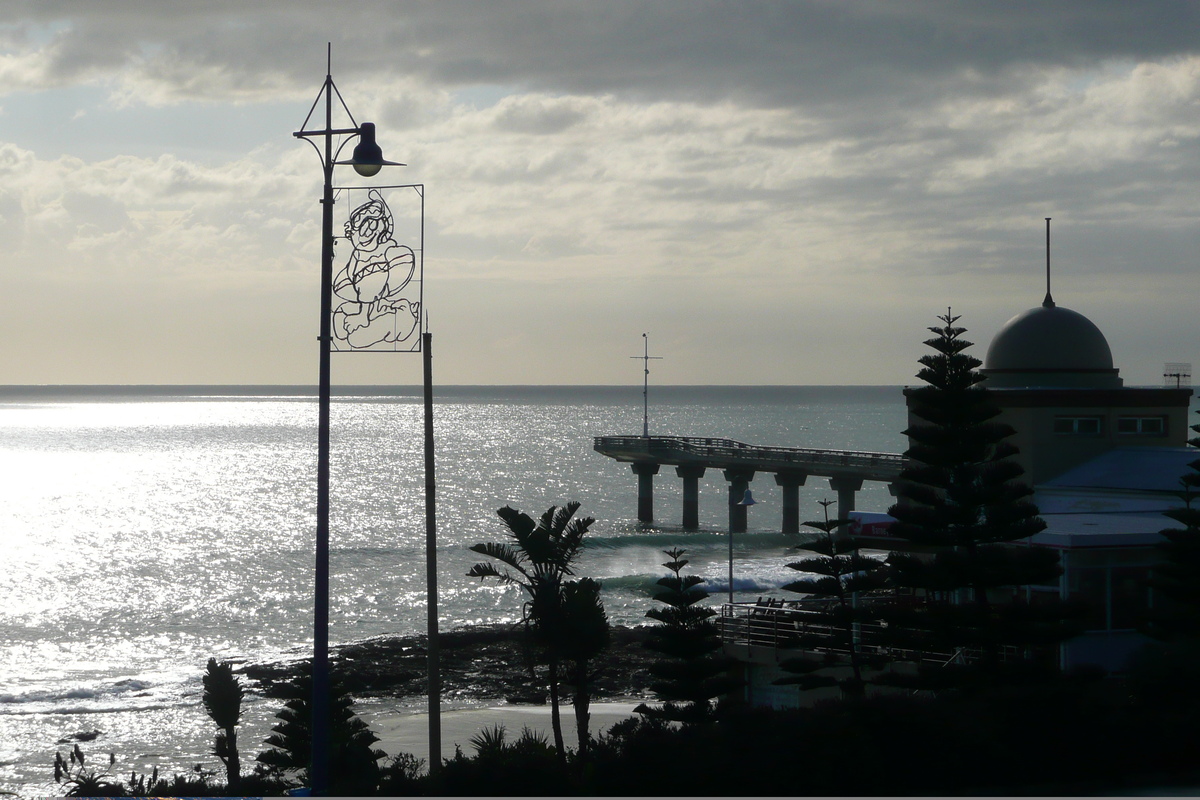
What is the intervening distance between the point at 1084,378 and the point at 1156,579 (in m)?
10.2

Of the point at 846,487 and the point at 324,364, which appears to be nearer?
the point at 324,364

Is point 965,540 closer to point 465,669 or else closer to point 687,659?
point 687,659

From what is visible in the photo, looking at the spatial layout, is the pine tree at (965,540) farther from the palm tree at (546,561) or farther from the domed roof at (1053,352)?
the domed roof at (1053,352)

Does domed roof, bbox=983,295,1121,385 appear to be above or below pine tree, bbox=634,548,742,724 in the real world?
above

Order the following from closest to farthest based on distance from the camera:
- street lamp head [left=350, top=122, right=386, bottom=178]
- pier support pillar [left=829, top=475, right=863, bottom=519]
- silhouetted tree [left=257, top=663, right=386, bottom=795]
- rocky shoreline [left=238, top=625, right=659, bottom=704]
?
street lamp head [left=350, top=122, right=386, bottom=178], silhouetted tree [left=257, top=663, right=386, bottom=795], rocky shoreline [left=238, top=625, right=659, bottom=704], pier support pillar [left=829, top=475, right=863, bottom=519]

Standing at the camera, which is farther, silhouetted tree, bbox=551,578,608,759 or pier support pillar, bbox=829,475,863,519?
pier support pillar, bbox=829,475,863,519

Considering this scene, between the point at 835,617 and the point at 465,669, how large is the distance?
20166 mm

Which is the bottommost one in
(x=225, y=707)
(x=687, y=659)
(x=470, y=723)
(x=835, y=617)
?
(x=470, y=723)

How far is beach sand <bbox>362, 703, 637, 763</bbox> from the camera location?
27578 millimetres

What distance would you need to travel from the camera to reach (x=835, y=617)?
Result: 2067 centimetres

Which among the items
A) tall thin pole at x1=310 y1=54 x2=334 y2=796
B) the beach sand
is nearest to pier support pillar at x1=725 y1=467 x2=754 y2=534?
the beach sand

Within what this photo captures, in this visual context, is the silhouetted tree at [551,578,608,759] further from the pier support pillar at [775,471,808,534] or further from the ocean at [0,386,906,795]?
the pier support pillar at [775,471,808,534]

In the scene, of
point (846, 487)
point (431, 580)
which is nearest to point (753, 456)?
point (846, 487)

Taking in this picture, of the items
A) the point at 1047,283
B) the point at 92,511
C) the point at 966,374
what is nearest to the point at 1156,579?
the point at 966,374
